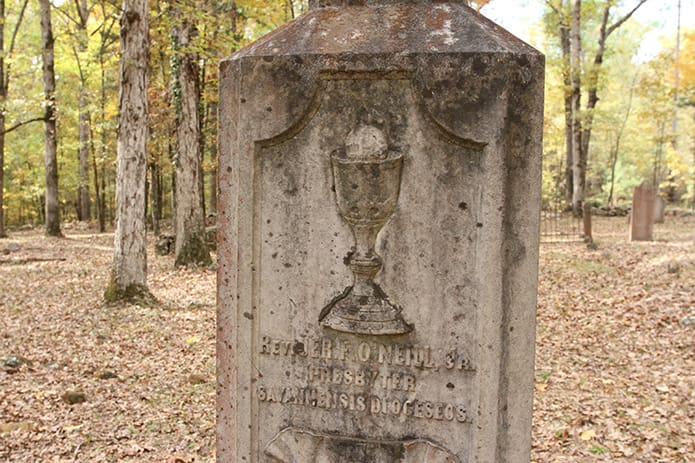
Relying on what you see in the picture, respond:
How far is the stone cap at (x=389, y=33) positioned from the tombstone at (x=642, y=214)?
17.2 meters

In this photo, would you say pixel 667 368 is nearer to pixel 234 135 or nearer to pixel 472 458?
pixel 472 458

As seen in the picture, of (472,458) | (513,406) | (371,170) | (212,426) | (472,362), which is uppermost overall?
(371,170)

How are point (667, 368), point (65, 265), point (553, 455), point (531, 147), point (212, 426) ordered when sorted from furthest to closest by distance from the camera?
point (65, 265) → point (667, 368) → point (212, 426) → point (553, 455) → point (531, 147)

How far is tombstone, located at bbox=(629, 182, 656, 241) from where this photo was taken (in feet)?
59.7

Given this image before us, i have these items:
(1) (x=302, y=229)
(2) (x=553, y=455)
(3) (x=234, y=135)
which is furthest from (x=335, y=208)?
(2) (x=553, y=455)

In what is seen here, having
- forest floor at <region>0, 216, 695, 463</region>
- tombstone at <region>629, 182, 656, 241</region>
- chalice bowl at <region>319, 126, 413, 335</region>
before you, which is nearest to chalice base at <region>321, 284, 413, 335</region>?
chalice bowl at <region>319, 126, 413, 335</region>

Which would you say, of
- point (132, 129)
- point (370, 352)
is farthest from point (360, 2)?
point (132, 129)

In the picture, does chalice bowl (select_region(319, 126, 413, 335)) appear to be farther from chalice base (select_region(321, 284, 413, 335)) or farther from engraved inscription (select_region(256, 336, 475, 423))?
engraved inscription (select_region(256, 336, 475, 423))

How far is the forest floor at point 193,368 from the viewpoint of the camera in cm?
540

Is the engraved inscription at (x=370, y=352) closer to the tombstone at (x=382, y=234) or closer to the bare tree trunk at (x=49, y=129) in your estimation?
the tombstone at (x=382, y=234)

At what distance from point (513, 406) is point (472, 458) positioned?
0.31 meters

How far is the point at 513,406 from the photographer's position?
2.83m

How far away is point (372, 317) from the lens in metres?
2.84

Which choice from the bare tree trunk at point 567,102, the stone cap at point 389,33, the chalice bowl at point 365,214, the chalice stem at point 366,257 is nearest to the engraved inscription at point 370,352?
Answer: the chalice bowl at point 365,214
